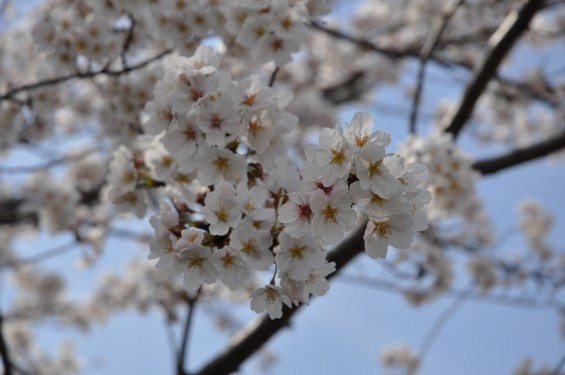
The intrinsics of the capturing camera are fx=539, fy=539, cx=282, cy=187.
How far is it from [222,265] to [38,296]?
9077 mm

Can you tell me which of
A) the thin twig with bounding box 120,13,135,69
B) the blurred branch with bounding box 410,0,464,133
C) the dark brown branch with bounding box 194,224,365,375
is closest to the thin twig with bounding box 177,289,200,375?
the dark brown branch with bounding box 194,224,365,375

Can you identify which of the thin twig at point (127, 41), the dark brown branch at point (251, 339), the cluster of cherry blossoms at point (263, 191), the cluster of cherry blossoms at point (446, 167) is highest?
the cluster of cherry blossoms at point (263, 191)

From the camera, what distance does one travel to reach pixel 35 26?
2.71 meters

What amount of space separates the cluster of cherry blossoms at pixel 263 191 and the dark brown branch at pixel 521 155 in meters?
2.14

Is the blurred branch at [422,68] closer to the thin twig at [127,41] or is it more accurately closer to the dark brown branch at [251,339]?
the dark brown branch at [251,339]

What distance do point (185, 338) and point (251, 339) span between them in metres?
0.53

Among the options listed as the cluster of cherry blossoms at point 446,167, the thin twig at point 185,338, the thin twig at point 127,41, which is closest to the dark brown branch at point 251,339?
the thin twig at point 185,338

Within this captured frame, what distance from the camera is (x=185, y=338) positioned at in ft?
9.63

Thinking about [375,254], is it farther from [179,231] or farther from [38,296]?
[38,296]

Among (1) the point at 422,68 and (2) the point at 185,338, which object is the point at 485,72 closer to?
(1) the point at 422,68

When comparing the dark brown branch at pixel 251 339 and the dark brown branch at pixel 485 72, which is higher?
the dark brown branch at pixel 485 72

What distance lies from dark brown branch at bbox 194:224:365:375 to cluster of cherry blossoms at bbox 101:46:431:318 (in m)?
1.03

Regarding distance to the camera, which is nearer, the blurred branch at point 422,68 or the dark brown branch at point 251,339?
the dark brown branch at point 251,339

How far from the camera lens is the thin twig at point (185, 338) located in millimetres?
2835
